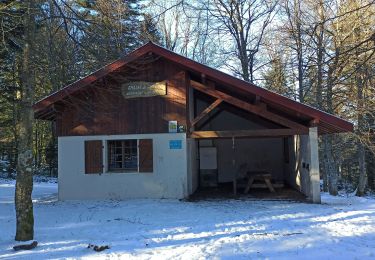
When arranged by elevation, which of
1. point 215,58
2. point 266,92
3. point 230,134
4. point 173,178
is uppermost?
point 215,58

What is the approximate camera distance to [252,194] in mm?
14672

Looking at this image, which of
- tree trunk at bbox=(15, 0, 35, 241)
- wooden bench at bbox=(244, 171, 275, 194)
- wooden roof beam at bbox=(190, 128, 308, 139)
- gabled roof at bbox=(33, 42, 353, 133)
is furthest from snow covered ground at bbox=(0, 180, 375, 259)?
gabled roof at bbox=(33, 42, 353, 133)

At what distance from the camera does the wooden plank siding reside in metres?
13.6

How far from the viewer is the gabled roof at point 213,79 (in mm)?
12172

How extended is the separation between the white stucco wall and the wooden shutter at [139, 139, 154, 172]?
136 mm

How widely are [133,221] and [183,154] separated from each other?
401 cm

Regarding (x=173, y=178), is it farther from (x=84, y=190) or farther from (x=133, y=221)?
(x=133, y=221)

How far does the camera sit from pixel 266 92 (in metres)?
12.3

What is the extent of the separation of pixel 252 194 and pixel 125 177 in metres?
4.33

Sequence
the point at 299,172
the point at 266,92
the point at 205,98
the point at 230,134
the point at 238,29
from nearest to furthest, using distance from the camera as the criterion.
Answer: the point at 266,92 < the point at 230,134 < the point at 299,172 < the point at 205,98 < the point at 238,29

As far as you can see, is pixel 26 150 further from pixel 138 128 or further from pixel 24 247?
pixel 138 128

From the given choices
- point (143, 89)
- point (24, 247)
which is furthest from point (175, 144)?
point (24, 247)

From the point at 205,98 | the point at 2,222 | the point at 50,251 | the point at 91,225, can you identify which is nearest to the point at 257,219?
the point at 91,225

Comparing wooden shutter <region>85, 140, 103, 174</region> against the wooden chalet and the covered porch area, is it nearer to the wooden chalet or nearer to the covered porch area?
the wooden chalet
